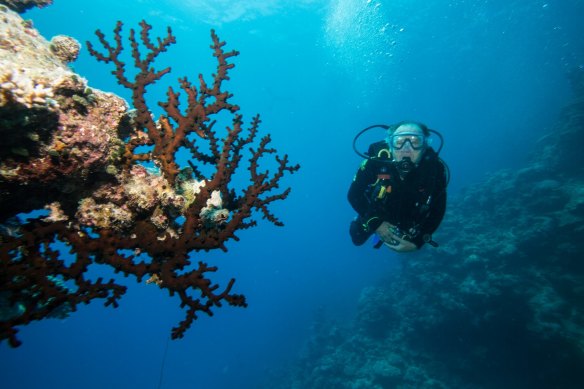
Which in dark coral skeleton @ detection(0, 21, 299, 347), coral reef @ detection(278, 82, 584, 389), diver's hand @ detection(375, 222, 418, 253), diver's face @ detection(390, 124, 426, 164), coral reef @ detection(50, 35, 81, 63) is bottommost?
dark coral skeleton @ detection(0, 21, 299, 347)

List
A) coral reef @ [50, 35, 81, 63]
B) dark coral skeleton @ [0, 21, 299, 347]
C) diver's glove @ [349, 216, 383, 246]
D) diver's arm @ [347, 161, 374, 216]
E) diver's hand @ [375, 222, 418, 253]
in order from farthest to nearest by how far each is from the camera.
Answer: diver's arm @ [347, 161, 374, 216]
diver's glove @ [349, 216, 383, 246]
diver's hand @ [375, 222, 418, 253]
coral reef @ [50, 35, 81, 63]
dark coral skeleton @ [0, 21, 299, 347]

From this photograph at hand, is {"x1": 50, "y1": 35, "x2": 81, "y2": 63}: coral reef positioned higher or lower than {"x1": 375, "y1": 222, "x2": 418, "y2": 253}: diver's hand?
lower

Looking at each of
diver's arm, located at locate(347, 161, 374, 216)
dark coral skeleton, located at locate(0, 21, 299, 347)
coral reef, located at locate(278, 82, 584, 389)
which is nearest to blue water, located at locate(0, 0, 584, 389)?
coral reef, located at locate(278, 82, 584, 389)

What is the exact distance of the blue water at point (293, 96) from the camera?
41031 mm

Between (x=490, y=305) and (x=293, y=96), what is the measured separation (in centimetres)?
8356

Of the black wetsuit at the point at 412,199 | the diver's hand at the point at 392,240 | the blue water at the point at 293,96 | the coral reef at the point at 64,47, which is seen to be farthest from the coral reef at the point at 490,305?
the coral reef at the point at 64,47

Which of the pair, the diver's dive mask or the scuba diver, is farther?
the diver's dive mask

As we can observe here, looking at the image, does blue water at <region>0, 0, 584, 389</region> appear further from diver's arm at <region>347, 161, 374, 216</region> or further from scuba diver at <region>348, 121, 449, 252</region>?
scuba diver at <region>348, 121, 449, 252</region>

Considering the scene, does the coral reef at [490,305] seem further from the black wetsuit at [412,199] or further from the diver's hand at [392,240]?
the diver's hand at [392,240]

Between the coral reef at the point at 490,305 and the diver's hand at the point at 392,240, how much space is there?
9.47 m

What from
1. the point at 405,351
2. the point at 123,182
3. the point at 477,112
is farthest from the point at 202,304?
the point at 477,112

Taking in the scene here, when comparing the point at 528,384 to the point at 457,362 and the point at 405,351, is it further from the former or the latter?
the point at 405,351

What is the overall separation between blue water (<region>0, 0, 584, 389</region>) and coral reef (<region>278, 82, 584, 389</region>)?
37.0ft

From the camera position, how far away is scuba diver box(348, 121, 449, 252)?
5496mm
